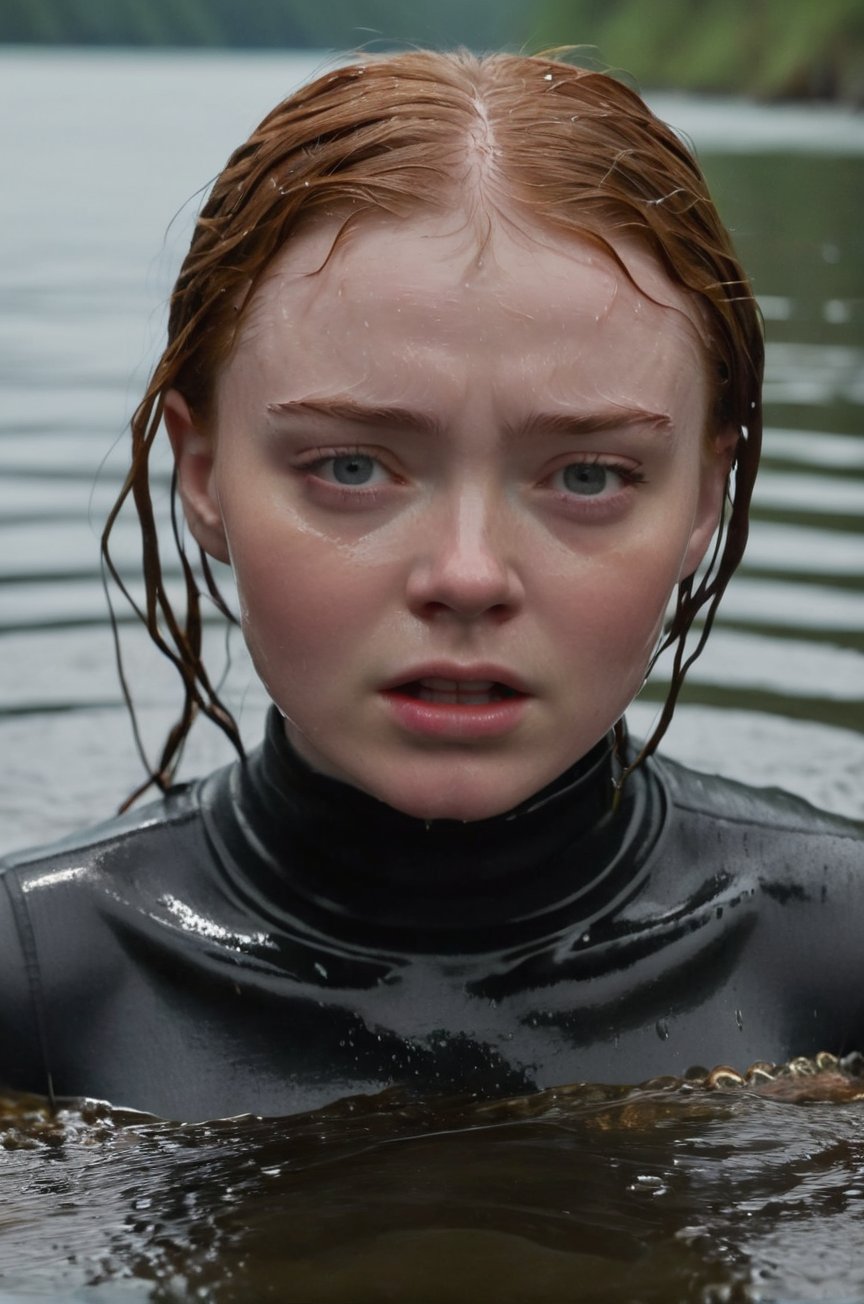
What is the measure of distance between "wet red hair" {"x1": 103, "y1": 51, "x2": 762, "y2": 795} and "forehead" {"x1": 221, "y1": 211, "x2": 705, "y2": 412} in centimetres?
3

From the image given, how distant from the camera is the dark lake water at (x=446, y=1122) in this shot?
2158 mm

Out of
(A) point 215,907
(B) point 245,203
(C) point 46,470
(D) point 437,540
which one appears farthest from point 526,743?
(C) point 46,470

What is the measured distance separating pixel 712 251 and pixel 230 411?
61cm

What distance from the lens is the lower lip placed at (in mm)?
2406

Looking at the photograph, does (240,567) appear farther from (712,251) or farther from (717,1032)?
(717,1032)

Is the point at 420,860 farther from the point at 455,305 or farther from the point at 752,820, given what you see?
the point at 455,305

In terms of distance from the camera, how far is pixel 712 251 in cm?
256

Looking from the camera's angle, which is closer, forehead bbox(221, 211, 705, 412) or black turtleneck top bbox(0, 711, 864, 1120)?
forehead bbox(221, 211, 705, 412)

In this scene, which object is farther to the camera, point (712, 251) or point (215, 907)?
point (215, 907)

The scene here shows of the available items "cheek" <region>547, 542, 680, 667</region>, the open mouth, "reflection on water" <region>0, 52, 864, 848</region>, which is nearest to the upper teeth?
the open mouth

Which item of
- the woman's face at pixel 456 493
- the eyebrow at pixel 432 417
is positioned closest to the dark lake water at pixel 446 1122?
the woman's face at pixel 456 493

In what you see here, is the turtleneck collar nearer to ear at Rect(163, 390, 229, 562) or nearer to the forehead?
ear at Rect(163, 390, 229, 562)

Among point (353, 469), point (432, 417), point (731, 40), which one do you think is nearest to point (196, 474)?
point (353, 469)

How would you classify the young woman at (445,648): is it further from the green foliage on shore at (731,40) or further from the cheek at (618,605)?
the green foliage on shore at (731,40)
